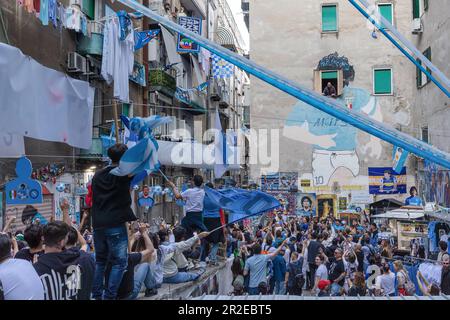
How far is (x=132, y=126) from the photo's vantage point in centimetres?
609

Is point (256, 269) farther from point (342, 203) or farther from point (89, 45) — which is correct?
point (342, 203)

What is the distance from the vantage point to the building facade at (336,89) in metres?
27.5

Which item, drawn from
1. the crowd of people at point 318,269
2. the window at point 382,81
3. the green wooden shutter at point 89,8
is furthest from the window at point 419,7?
the crowd of people at point 318,269

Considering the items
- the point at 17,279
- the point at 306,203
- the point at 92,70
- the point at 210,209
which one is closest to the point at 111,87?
the point at 92,70

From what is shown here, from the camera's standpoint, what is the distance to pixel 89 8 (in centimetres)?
1892

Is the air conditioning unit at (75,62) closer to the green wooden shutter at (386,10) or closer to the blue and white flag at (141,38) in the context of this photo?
the blue and white flag at (141,38)

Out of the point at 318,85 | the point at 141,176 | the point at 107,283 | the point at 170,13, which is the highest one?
the point at 170,13

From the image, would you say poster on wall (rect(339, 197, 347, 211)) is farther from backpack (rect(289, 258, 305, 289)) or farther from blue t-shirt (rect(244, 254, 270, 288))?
blue t-shirt (rect(244, 254, 270, 288))

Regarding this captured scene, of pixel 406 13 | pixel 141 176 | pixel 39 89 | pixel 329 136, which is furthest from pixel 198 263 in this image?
pixel 406 13

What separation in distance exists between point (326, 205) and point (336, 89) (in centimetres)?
616

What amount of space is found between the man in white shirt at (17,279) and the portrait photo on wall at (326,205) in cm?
2377

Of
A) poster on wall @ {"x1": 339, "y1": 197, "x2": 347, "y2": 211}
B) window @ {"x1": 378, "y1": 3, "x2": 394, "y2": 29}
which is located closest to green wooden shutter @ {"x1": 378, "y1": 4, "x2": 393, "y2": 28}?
window @ {"x1": 378, "y1": 3, "x2": 394, "y2": 29}

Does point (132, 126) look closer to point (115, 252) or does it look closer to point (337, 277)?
point (115, 252)

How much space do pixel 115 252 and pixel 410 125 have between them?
24.6m
